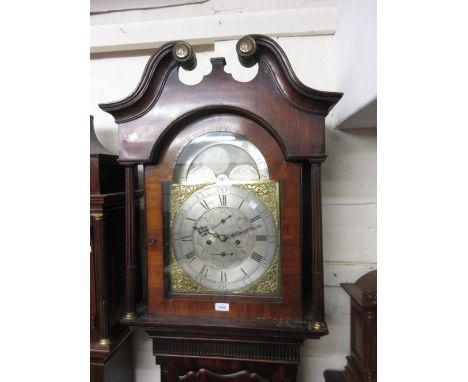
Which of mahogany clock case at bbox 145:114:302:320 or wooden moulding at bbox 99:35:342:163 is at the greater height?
wooden moulding at bbox 99:35:342:163

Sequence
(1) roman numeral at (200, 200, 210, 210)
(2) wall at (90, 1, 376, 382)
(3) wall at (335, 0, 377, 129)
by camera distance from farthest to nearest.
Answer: (2) wall at (90, 1, 376, 382), (1) roman numeral at (200, 200, 210, 210), (3) wall at (335, 0, 377, 129)

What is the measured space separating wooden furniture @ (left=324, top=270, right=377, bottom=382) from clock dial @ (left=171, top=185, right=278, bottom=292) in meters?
0.31

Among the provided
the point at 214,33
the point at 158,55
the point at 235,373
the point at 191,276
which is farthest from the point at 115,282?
the point at 214,33

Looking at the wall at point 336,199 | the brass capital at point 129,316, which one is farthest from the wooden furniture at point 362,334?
the brass capital at point 129,316

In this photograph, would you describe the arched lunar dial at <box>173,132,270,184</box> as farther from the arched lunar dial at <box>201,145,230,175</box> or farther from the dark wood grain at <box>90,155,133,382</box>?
the dark wood grain at <box>90,155,133,382</box>

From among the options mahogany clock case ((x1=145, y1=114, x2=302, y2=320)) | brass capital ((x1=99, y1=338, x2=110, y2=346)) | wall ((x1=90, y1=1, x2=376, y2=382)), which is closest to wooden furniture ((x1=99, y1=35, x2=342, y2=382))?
mahogany clock case ((x1=145, y1=114, x2=302, y2=320))

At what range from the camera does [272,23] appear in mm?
977

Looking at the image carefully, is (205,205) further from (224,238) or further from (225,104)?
(225,104)

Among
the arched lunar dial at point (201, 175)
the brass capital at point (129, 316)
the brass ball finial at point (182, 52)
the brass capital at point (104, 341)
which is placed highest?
the brass ball finial at point (182, 52)

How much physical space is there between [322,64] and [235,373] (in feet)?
3.24

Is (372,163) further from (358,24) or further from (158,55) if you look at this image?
(158,55)

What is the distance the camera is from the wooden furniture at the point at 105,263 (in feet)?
2.64

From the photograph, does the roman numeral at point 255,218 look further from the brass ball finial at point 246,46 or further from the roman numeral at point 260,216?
the brass ball finial at point 246,46

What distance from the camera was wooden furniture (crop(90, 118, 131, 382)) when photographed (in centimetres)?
80
